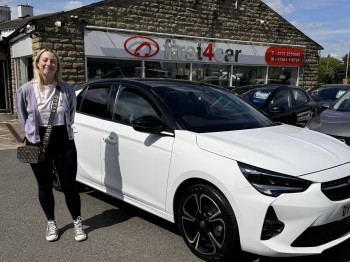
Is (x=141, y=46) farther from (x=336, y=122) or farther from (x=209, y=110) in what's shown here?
(x=209, y=110)

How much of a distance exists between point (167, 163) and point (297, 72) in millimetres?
17139

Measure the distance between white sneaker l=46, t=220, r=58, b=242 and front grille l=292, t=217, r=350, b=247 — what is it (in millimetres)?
2296

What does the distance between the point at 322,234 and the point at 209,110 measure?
1668 mm

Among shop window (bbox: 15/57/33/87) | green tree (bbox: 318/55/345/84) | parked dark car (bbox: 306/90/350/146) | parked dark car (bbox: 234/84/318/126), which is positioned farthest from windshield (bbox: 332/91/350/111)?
green tree (bbox: 318/55/345/84)

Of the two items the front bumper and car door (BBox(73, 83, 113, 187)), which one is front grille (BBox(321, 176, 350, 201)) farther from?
car door (BBox(73, 83, 113, 187))

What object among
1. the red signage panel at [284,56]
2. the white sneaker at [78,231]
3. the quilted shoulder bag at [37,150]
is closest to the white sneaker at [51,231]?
the white sneaker at [78,231]

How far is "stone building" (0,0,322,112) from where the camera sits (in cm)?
1252

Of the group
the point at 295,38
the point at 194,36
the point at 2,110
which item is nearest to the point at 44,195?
the point at 194,36

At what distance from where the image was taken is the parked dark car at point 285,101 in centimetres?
842

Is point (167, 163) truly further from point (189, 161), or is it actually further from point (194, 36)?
point (194, 36)

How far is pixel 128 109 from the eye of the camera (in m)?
4.36

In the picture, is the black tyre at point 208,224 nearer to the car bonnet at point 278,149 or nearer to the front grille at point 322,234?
the car bonnet at point 278,149

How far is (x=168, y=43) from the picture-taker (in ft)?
48.2

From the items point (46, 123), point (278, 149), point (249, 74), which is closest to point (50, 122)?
point (46, 123)
